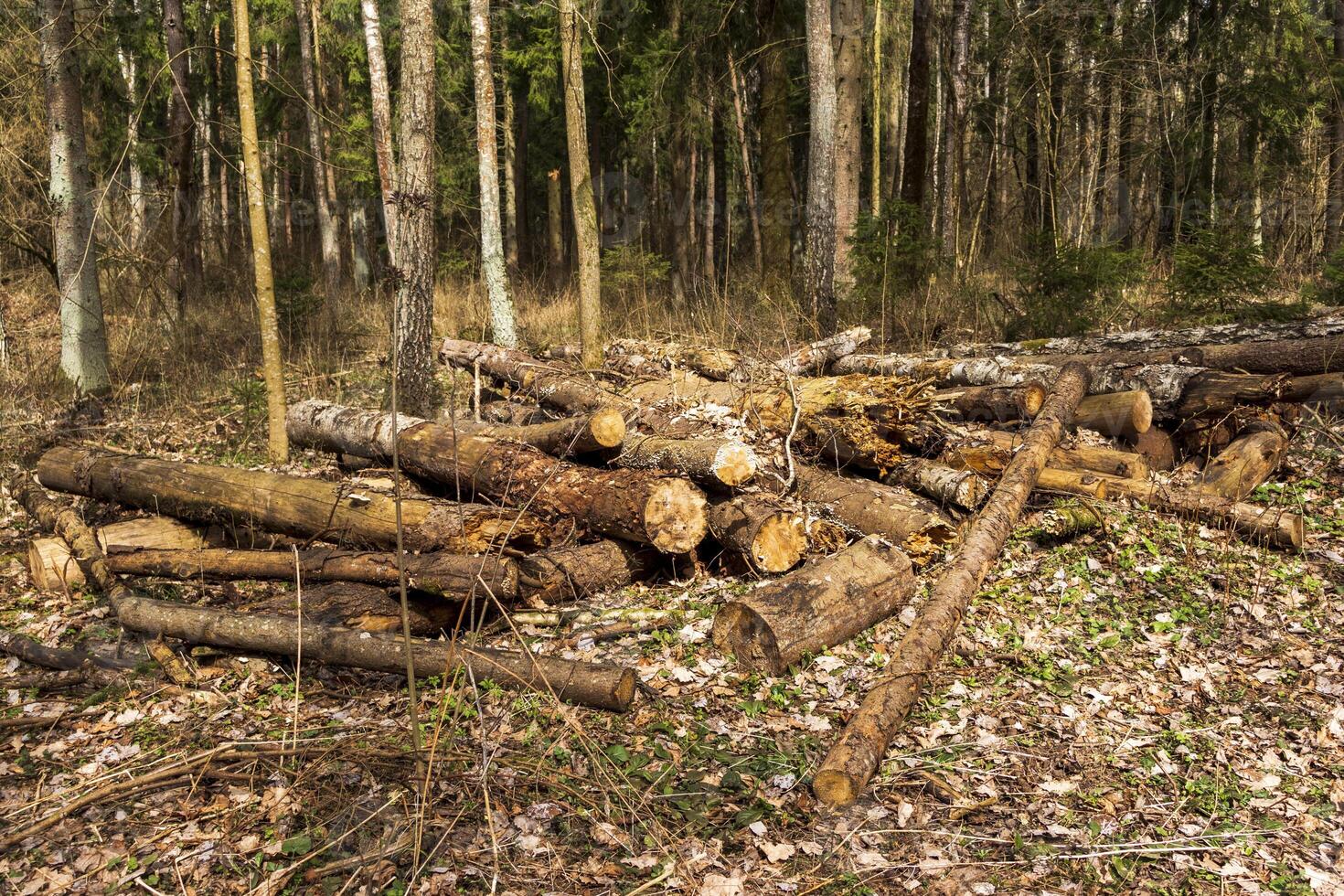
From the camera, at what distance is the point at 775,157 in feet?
45.5

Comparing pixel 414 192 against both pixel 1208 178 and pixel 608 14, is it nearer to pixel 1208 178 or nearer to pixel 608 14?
pixel 608 14

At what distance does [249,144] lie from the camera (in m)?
7.32

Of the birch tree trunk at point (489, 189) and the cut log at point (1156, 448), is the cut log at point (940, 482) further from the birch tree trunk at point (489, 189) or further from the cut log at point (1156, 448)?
the birch tree trunk at point (489, 189)

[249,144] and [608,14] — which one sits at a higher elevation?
[608,14]

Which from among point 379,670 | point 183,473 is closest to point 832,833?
point 379,670

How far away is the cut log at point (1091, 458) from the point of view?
6.21 m

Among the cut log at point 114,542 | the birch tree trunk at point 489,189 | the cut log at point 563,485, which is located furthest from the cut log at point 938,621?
the birch tree trunk at point 489,189

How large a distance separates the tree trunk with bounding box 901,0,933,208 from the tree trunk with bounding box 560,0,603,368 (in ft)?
17.2

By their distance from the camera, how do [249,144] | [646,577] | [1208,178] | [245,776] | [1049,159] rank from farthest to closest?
[1208,178]
[1049,159]
[249,144]
[646,577]
[245,776]

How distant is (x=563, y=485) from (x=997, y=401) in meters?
3.53

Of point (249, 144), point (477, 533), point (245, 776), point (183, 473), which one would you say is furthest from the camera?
point (249, 144)

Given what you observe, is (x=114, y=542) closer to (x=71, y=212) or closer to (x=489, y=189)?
(x=71, y=212)

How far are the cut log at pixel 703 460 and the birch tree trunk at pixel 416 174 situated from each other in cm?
363

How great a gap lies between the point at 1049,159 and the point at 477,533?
1009 cm
